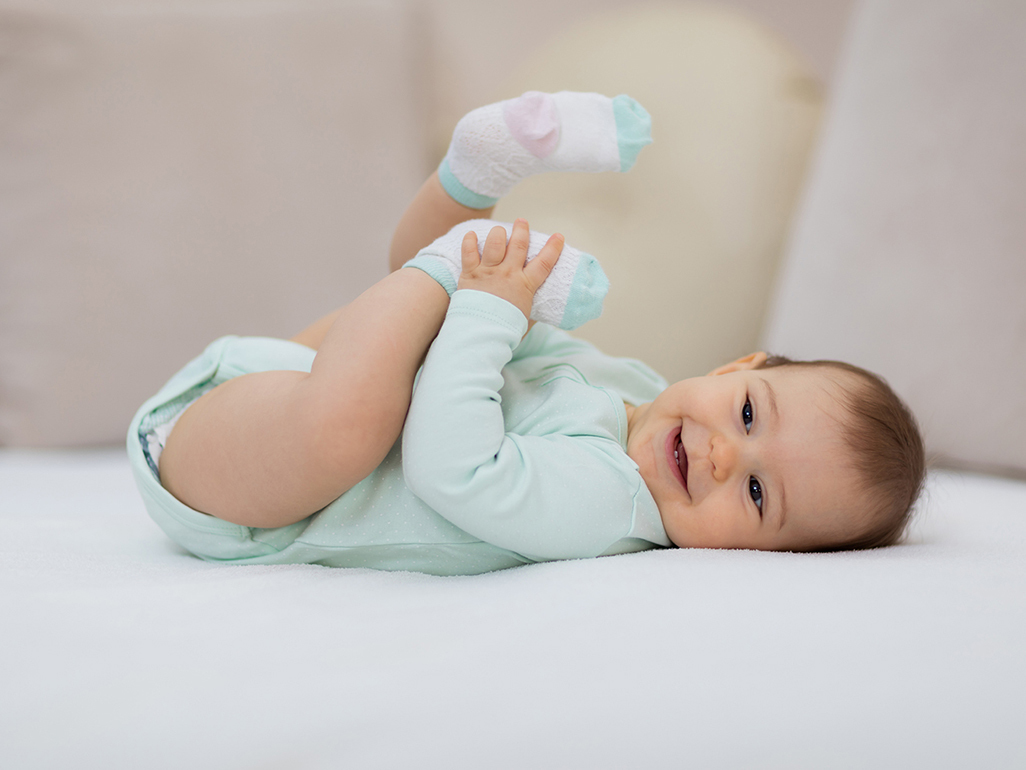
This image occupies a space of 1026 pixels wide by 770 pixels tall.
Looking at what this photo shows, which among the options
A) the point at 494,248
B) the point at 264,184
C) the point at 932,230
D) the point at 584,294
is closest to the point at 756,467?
the point at 584,294

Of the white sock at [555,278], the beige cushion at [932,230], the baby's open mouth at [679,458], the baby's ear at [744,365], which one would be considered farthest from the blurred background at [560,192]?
the white sock at [555,278]

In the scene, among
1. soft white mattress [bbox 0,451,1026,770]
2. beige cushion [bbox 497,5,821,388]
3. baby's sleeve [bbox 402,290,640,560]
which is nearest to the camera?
soft white mattress [bbox 0,451,1026,770]

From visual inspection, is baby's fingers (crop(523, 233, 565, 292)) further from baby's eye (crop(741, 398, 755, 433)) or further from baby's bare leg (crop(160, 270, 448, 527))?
baby's eye (crop(741, 398, 755, 433))

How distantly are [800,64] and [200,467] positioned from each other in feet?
4.91

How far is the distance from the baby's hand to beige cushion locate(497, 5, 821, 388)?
2.53ft

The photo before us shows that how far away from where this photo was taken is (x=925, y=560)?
0.73 m

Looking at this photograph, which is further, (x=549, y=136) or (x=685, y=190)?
(x=685, y=190)

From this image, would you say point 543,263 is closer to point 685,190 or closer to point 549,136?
point 549,136

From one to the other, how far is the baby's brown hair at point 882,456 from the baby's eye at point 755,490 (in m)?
0.10

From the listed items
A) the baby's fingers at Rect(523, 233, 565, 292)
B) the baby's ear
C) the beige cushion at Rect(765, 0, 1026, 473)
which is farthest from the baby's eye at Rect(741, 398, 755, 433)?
the beige cushion at Rect(765, 0, 1026, 473)

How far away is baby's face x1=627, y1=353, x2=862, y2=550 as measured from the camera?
2.66 ft

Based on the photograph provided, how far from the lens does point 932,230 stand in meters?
1.26

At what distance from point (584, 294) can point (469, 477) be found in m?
0.24

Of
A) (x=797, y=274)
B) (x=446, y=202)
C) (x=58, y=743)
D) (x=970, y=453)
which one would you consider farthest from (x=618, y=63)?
(x=58, y=743)
